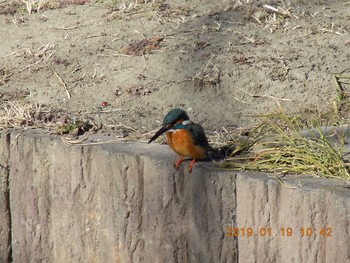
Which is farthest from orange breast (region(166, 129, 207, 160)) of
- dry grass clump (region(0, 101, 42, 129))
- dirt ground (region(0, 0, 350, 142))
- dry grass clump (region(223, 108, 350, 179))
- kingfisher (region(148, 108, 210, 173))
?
Result: dry grass clump (region(0, 101, 42, 129))

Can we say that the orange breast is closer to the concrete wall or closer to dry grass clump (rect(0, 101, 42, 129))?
the concrete wall

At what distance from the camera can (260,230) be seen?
4.40m

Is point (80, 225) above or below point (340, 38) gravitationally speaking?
below

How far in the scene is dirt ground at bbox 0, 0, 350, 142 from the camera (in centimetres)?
558

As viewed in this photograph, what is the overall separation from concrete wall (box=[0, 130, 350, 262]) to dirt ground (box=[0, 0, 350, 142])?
376 mm

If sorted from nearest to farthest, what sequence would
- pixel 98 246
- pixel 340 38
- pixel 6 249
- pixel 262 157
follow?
pixel 262 157 < pixel 98 246 < pixel 6 249 < pixel 340 38

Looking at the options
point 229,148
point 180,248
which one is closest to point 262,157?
point 229,148

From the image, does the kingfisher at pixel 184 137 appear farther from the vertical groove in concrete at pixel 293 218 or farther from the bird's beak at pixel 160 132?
the vertical groove in concrete at pixel 293 218

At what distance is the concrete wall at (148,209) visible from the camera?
420 cm

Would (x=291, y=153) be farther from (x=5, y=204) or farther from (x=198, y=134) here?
(x=5, y=204)

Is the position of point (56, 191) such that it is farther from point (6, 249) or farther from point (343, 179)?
point (343, 179)

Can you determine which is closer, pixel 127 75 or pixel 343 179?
pixel 343 179

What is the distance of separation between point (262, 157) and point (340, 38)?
1.86m

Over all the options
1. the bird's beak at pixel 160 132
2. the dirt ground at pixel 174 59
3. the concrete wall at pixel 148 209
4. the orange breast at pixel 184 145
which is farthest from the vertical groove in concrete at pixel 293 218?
the dirt ground at pixel 174 59
